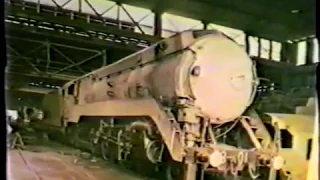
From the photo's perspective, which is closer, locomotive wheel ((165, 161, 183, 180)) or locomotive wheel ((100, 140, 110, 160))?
locomotive wheel ((165, 161, 183, 180))

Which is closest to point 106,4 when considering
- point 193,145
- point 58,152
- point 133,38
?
point 133,38

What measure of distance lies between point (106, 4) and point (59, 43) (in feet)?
0.96

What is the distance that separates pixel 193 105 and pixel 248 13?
752 mm

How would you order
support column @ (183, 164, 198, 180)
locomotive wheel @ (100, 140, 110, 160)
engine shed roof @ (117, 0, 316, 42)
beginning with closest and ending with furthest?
1. engine shed roof @ (117, 0, 316, 42)
2. support column @ (183, 164, 198, 180)
3. locomotive wheel @ (100, 140, 110, 160)

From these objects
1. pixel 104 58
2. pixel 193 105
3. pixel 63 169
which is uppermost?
pixel 104 58

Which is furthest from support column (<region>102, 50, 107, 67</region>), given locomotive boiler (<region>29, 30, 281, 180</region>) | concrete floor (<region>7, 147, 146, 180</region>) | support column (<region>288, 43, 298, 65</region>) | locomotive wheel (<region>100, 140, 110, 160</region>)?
support column (<region>288, 43, 298, 65</region>)

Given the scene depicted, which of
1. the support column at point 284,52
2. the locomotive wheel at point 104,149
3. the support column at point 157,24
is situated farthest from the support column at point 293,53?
the locomotive wheel at point 104,149

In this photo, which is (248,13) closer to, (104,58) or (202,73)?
(202,73)

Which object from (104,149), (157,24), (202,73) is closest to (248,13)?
(157,24)

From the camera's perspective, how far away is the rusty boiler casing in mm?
1562

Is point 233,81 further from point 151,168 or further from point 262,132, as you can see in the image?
point 151,168

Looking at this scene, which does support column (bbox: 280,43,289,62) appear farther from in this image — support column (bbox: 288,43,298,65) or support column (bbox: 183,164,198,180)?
support column (bbox: 183,164,198,180)

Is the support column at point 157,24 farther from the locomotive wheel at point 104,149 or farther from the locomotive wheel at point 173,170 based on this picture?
the locomotive wheel at point 104,149

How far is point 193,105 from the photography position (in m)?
1.57
